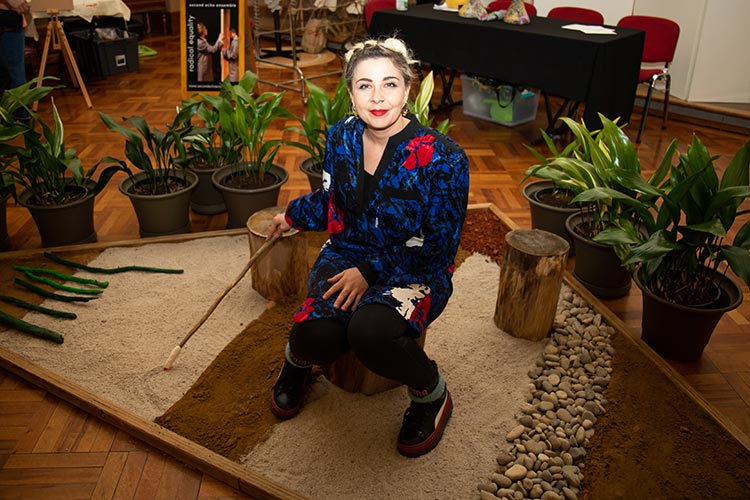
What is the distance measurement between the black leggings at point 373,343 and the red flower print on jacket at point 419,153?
35 centimetres

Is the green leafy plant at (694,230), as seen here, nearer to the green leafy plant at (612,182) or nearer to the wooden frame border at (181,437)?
the green leafy plant at (612,182)

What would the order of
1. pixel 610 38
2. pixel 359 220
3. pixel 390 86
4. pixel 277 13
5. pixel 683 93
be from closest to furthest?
pixel 390 86 → pixel 359 220 → pixel 610 38 → pixel 683 93 → pixel 277 13

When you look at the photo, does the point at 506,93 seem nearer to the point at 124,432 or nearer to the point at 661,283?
the point at 661,283

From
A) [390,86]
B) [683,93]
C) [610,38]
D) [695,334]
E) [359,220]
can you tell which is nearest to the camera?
[390,86]

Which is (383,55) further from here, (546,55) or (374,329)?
(546,55)

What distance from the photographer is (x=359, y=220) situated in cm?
162

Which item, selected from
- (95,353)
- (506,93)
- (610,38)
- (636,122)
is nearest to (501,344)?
(95,353)

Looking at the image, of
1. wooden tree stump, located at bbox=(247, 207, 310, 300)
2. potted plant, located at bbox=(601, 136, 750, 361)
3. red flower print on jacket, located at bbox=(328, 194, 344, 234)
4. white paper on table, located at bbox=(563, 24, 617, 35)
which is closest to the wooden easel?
wooden tree stump, located at bbox=(247, 207, 310, 300)

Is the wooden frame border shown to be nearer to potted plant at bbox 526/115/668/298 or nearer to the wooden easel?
potted plant at bbox 526/115/668/298

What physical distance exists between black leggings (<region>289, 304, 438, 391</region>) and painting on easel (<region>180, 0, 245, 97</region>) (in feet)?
8.73

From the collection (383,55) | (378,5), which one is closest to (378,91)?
(383,55)

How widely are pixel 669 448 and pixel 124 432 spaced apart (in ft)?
4.73

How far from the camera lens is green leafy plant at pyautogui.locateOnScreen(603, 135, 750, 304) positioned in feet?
5.68

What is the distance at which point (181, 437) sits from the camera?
5.30ft
